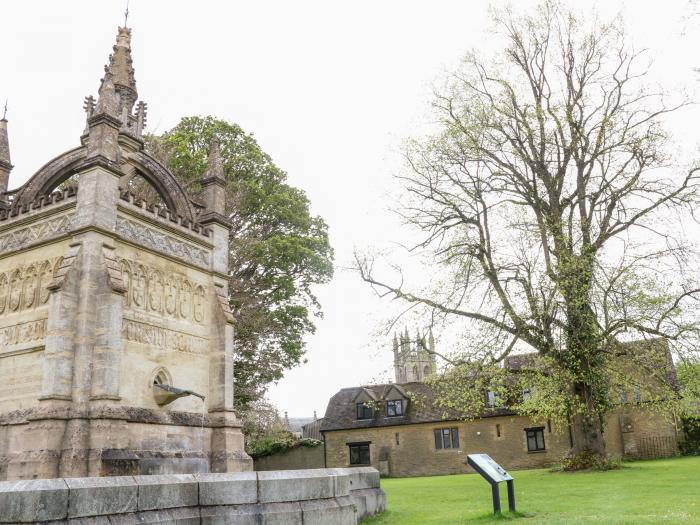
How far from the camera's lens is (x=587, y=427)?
76.4ft

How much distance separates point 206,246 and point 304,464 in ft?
94.5

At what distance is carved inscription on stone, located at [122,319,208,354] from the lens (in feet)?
45.1

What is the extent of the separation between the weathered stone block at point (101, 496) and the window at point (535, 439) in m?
35.7

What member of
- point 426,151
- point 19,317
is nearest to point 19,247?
point 19,317

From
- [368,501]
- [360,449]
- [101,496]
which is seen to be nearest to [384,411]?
[360,449]

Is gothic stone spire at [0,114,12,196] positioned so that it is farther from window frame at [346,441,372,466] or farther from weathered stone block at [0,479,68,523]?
window frame at [346,441,372,466]

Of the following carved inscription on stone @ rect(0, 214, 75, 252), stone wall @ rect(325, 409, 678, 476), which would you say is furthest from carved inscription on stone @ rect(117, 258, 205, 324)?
stone wall @ rect(325, 409, 678, 476)

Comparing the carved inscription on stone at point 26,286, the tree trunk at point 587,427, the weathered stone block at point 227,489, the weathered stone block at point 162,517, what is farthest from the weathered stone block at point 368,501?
the tree trunk at point 587,427

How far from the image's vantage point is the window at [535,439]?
38344 mm

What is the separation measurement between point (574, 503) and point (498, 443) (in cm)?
2708

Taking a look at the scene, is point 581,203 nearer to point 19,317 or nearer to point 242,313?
point 242,313

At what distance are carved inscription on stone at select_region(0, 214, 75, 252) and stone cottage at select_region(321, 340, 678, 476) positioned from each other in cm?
2649

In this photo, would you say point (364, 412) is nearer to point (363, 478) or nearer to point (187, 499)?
point (363, 478)

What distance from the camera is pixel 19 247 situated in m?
14.6
